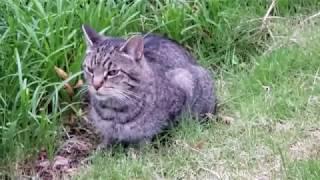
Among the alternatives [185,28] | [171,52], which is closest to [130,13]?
[185,28]

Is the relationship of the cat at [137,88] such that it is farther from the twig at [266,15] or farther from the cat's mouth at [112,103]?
the twig at [266,15]

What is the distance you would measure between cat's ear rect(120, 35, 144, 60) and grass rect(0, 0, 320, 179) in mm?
515

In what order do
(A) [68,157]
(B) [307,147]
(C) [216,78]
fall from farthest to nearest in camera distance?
(C) [216,78]
(A) [68,157]
(B) [307,147]

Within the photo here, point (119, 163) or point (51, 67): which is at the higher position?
point (51, 67)

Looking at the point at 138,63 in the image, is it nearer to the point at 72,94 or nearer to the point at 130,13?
the point at 72,94

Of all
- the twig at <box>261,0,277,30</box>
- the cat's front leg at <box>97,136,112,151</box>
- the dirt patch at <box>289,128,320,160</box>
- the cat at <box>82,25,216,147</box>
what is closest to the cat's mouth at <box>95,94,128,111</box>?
the cat at <box>82,25,216,147</box>

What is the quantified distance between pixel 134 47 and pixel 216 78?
1.07m

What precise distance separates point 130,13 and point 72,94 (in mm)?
907

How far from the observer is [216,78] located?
5621 mm

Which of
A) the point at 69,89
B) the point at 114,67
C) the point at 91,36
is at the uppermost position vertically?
the point at 91,36

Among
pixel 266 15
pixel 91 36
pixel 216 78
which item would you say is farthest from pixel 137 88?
pixel 266 15

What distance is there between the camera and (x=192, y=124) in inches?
194

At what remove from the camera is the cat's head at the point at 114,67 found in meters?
4.64

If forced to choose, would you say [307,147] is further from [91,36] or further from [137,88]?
[91,36]
